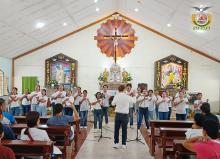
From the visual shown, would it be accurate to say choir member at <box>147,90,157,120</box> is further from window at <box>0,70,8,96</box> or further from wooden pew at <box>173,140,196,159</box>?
window at <box>0,70,8,96</box>

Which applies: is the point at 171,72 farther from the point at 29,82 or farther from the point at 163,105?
the point at 29,82

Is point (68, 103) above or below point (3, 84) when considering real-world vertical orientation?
below

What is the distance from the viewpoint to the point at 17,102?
11.6 meters

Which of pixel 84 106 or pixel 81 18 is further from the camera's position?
pixel 81 18

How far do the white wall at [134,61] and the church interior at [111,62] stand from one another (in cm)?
5

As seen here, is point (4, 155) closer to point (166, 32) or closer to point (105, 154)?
point (105, 154)

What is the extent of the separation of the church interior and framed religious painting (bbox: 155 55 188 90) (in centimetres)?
5

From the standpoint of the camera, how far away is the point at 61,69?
16.4m

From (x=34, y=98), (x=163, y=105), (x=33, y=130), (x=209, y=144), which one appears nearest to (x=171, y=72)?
(x=163, y=105)

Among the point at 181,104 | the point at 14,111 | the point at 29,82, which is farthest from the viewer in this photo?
the point at 29,82

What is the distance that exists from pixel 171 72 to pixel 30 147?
42.2 ft

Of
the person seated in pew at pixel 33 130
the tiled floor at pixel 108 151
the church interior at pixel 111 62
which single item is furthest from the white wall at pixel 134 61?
the person seated in pew at pixel 33 130

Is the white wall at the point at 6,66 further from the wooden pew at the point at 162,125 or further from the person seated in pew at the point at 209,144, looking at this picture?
the person seated in pew at the point at 209,144

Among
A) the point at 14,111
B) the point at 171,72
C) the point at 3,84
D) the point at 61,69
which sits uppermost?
the point at 61,69
